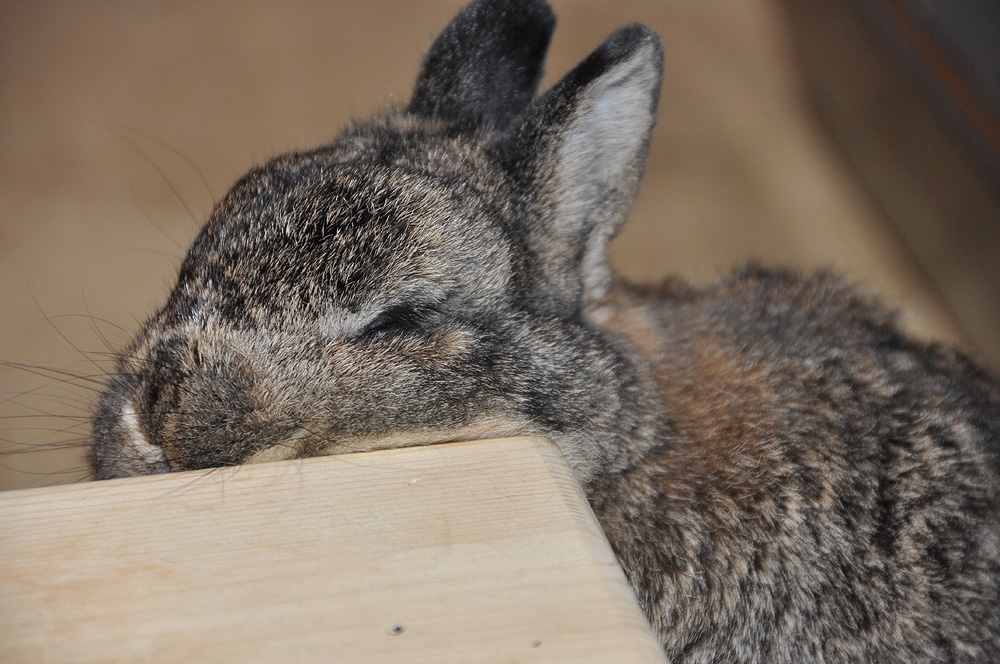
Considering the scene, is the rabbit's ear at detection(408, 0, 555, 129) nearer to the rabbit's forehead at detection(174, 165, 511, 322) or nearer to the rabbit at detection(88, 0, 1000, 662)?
the rabbit at detection(88, 0, 1000, 662)

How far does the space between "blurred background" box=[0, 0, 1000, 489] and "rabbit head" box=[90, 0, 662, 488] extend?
2.33 metres

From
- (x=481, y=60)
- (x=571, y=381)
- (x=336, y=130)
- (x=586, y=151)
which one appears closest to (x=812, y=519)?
(x=571, y=381)

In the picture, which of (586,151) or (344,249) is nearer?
(344,249)

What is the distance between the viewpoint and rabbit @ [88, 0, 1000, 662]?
1.90 metres

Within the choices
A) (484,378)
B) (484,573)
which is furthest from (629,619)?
(484,378)

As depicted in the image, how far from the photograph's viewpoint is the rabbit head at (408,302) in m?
1.87

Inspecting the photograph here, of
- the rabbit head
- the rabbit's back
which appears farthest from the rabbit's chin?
the rabbit's back

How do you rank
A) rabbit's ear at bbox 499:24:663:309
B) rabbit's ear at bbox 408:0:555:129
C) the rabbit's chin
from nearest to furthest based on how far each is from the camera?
the rabbit's chin → rabbit's ear at bbox 499:24:663:309 → rabbit's ear at bbox 408:0:555:129

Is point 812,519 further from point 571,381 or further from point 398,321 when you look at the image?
point 398,321

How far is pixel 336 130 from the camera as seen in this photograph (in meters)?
4.57

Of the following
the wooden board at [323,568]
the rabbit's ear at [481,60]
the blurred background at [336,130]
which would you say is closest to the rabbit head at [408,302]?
the rabbit's ear at [481,60]

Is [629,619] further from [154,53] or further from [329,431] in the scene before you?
[154,53]

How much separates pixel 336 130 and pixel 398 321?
2.86 meters

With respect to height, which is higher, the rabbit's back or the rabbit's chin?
the rabbit's chin
